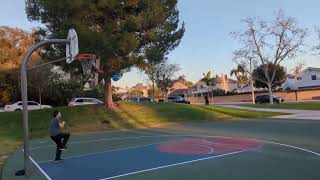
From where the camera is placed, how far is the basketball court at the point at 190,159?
43.1ft

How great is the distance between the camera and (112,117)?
3759 cm

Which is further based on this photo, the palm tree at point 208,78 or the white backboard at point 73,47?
the palm tree at point 208,78

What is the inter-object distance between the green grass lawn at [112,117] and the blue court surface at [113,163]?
13.8 meters

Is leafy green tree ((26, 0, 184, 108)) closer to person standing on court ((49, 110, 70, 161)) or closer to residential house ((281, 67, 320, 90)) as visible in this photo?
person standing on court ((49, 110, 70, 161))

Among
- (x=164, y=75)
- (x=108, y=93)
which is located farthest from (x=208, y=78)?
(x=108, y=93)

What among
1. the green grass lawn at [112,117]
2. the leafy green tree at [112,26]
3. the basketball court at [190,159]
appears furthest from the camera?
the green grass lawn at [112,117]

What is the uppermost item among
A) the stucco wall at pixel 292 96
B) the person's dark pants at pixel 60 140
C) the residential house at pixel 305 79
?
the residential house at pixel 305 79

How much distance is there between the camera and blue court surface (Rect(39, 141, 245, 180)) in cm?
1409

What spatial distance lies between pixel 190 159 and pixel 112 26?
839 inches

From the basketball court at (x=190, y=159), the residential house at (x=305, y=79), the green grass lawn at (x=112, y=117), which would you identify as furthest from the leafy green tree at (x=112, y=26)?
the residential house at (x=305, y=79)

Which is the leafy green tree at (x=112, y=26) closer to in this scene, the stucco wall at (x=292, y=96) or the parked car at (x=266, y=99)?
the parked car at (x=266, y=99)

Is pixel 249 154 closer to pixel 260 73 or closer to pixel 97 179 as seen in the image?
pixel 97 179

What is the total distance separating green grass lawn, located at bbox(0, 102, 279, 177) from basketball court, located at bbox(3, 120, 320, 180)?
10.8m

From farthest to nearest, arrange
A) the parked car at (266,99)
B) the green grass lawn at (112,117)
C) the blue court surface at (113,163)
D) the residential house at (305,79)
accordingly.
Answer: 1. the residential house at (305,79)
2. the parked car at (266,99)
3. the green grass lawn at (112,117)
4. the blue court surface at (113,163)
